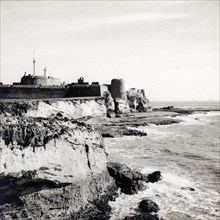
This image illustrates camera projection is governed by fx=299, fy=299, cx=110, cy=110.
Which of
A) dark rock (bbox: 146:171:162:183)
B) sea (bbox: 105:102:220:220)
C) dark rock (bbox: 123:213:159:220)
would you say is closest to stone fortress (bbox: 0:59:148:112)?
sea (bbox: 105:102:220:220)

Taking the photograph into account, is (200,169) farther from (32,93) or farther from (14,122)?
(32,93)

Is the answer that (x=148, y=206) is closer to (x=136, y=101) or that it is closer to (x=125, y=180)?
(x=125, y=180)

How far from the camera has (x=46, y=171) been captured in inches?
443

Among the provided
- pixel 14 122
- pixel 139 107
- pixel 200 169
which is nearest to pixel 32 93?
pixel 139 107

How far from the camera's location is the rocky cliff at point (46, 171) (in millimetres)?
10703

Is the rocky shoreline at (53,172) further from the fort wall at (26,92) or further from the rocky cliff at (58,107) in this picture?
the fort wall at (26,92)

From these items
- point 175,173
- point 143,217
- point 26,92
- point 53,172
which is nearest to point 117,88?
point 26,92

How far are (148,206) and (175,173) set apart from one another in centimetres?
612

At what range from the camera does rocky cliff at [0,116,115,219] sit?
35.1 ft

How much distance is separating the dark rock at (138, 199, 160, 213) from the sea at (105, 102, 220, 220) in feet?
0.93

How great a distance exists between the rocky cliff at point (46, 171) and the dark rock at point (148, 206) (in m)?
1.69

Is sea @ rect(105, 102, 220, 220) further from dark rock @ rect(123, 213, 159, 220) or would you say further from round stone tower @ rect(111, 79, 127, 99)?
round stone tower @ rect(111, 79, 127, 99)

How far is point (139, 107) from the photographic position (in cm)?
6506

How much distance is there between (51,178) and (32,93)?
36.3 m
